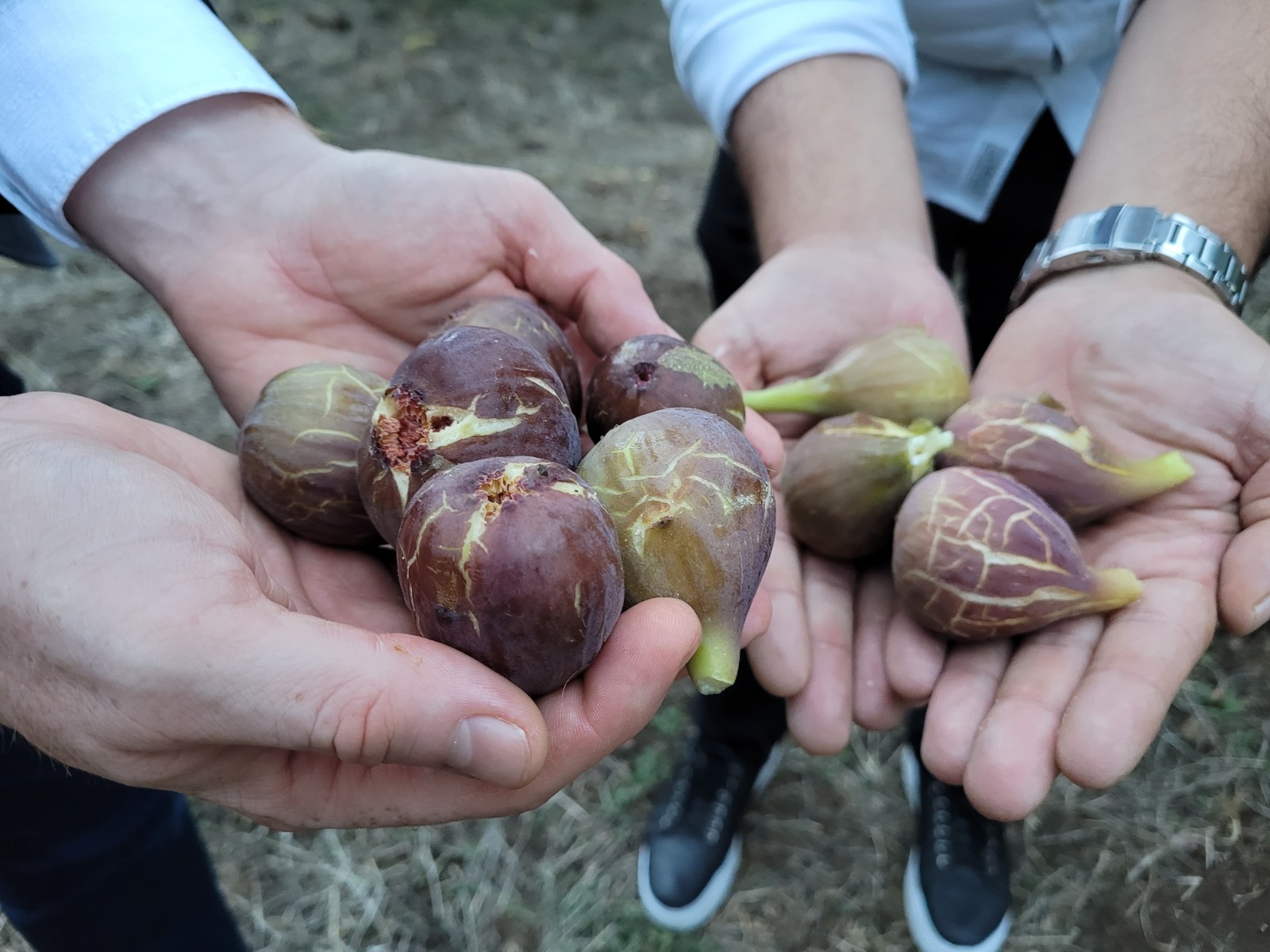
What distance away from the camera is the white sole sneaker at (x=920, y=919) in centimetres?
322

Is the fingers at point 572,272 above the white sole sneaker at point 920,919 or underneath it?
above

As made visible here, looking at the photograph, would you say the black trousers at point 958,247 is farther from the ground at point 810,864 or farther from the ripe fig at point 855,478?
the ripe fig at point 855,478

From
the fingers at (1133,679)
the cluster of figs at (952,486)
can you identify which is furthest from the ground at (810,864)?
the fingers at (1133,679)

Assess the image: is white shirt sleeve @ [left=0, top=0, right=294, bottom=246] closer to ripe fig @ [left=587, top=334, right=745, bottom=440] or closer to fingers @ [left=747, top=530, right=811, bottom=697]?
ripe fig @ [left=587, top=334, right=745, bottom=440]

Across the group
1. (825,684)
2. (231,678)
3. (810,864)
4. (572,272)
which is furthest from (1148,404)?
(231,678)

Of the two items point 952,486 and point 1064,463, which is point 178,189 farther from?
point 1064,463

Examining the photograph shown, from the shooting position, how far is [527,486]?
1.66 meters

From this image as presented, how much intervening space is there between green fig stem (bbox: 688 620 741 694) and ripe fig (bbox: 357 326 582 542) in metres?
0.48

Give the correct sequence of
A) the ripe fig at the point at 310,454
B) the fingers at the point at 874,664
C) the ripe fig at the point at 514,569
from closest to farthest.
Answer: the ripe fig at the point at 514,569 < the ripe fig at the point at 310,454 < the fingers at the point at 874,664

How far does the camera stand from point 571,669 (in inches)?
67.4

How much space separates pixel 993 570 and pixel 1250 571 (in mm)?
614

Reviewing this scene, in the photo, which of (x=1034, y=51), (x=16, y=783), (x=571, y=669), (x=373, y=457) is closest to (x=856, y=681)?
(x=571, y=669)

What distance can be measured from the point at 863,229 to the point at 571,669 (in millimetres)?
2225

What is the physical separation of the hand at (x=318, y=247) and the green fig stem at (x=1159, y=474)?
1.46 metres
